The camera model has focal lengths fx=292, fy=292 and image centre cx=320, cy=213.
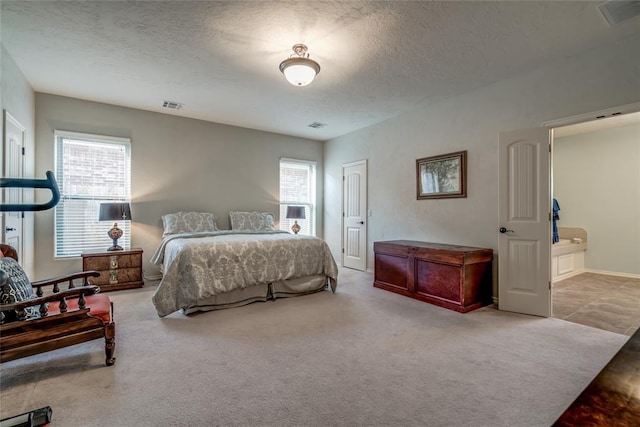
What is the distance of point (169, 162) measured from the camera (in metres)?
4.94

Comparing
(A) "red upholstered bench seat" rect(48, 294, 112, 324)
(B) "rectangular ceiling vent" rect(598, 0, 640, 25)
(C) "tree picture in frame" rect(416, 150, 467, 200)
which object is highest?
(B) "rectangular ceiling vent" rect(598, 0, 640, 25)

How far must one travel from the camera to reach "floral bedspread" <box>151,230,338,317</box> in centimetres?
312

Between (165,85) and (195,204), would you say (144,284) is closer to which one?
(195,204)

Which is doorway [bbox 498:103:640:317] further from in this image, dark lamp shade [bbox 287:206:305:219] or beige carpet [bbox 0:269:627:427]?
dark lamp shade [bbox 287:206:305:219]

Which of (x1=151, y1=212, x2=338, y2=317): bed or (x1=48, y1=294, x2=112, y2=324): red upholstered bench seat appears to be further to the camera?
(x1=151, y1=212, x2=338, y2=317): bed

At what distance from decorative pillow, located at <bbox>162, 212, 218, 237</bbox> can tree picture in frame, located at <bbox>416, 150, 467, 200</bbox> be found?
3.48 m

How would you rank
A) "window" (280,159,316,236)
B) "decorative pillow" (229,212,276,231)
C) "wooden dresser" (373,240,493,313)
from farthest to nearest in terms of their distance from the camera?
"window" (280,159,316,236) < "decorative pillow" (229,212,276,231) < "wooden dresser" (373,240,493,313)

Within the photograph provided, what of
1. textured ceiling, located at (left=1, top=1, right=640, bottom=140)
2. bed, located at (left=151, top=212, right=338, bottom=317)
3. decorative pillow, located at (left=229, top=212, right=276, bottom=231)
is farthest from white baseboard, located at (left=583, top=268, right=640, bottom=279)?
decorative pillow, located at (left=229, top=212, right=276, bottom=231)

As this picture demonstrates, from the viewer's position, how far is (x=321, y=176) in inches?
262

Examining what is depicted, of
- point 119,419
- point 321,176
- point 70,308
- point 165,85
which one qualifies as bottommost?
point 119,419

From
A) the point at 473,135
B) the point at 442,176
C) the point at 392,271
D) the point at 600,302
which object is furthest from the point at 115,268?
the point at 600,302

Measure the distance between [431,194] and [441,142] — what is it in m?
0.76

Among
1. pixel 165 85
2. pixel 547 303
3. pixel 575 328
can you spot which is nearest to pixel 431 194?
pixel 547 303

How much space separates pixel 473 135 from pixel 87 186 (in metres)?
5.53
